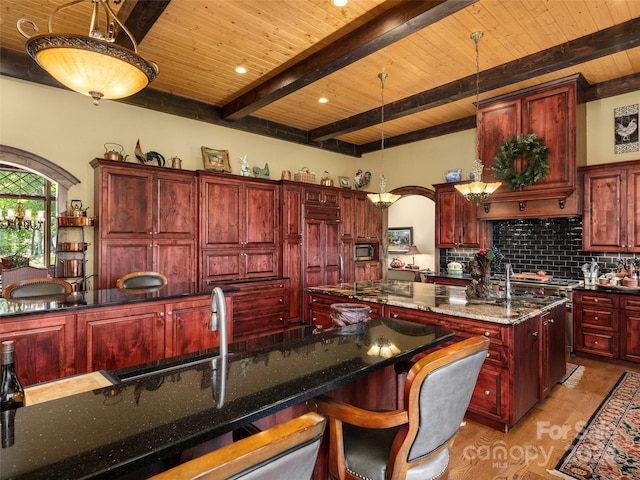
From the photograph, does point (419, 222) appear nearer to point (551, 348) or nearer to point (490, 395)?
point (551, 348)

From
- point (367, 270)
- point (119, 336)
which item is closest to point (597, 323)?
point (367, 270)

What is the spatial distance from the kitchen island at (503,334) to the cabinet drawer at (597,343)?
Result: 4.16ft

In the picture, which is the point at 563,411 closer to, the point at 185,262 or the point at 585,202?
the point at 585,202

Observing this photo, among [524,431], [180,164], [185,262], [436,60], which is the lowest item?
[524,431]

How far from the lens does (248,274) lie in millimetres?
5383

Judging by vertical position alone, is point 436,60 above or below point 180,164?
above

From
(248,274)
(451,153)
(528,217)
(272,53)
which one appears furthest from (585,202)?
(248,274)

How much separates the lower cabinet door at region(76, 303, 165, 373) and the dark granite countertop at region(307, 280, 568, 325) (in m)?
1.69

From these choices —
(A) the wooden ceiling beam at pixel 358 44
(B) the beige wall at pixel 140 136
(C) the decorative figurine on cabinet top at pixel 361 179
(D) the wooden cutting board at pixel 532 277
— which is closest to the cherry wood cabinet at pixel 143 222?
(B) the beige wall at pixel 140 136

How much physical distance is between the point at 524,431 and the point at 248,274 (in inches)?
153

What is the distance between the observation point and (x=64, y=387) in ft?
4.27

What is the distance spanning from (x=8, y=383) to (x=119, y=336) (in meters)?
1.78

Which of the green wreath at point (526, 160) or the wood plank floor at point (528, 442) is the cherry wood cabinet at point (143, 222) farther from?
the green wreath at point (526, 160)

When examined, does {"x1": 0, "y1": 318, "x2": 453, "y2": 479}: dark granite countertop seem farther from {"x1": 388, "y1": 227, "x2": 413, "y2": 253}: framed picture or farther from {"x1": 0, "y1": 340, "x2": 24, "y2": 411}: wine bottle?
{"x1": 388, "y1": 227, "x2": 413, "y2": 253}: framed picture
